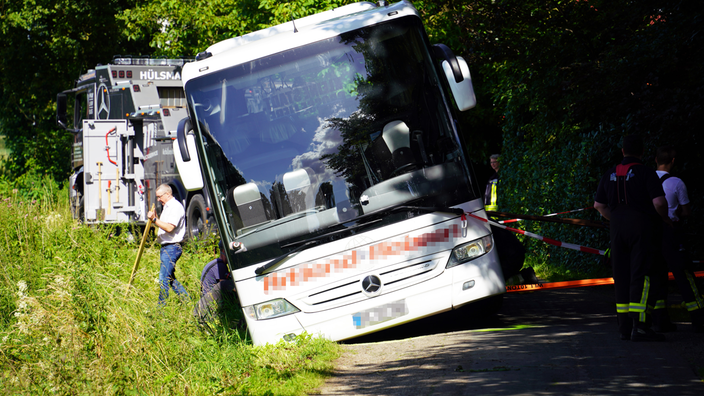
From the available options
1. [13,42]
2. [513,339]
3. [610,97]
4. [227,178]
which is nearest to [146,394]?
[227,178]

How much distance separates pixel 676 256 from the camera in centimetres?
643

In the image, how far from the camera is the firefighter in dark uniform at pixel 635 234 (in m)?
5.93

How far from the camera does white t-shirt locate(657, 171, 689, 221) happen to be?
649 centimetres

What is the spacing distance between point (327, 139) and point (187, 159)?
1352mm

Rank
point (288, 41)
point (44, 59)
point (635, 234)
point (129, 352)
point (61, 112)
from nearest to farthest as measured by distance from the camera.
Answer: point (635, 234), point (129, 352), point (288, 41), point (61, 112), point (44, 59)

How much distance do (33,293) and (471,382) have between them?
5.74m

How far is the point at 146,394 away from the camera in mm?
5676

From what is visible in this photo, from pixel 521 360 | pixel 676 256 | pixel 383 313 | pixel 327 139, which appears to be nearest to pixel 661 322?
pixel 676 256

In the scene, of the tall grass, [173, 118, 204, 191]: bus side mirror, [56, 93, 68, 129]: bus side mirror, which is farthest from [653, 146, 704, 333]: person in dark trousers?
[56, 93, 68, 129]: bus side mirror

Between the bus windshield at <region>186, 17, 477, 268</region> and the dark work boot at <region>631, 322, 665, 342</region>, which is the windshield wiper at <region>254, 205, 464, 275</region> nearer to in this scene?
the bus windshield at <region>186, 17, 477, 268</region>

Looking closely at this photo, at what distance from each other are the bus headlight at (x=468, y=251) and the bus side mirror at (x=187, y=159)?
2.48m

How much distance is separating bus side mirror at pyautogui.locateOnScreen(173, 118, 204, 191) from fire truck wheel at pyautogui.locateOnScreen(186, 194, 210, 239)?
6257 millimetres

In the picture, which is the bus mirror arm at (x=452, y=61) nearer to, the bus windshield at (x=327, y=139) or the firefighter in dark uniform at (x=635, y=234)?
the bus windshield at (x=327, y=139)

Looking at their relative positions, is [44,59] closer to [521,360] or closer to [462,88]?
[462,88]
